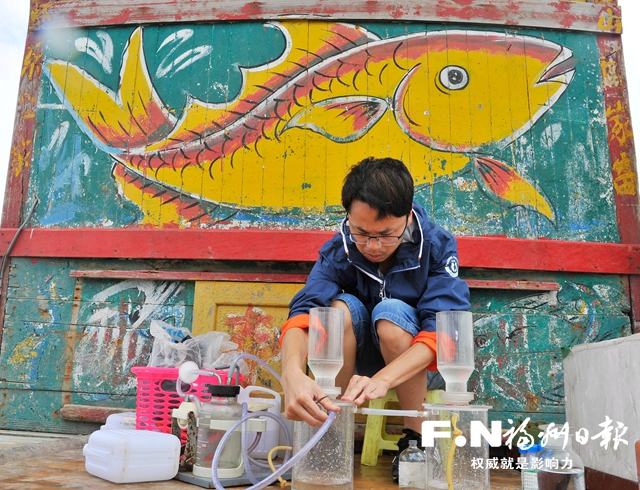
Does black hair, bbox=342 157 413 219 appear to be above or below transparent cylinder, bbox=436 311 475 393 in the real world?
above

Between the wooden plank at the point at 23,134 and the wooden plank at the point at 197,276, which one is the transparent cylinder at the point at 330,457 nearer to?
the wooden plank at the point at 197,276

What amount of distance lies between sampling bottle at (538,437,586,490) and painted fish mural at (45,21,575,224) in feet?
6.58

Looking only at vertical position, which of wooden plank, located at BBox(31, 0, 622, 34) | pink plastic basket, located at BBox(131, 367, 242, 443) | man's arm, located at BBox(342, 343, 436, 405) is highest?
wooden plank, located at BBox(31, 0, 622, 34)

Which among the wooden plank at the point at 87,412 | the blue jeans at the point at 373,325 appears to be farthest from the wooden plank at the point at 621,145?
the wooden plank at the point at 87,412

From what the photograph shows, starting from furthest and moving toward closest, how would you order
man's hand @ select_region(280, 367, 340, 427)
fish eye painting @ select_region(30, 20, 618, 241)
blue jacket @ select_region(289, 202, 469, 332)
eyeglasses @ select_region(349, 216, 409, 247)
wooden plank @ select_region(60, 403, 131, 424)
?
fish eye painting @ select_region(30, 20, 618, 241) → wooden plank @ select_region(60, 403, 131, 424) → blue jacket @ select_region(289, 202, 469, 332) → eyeglasses @ select_region(349, 216, 409, 247) → man's hand @ select_region(280, 367, 340, 427)

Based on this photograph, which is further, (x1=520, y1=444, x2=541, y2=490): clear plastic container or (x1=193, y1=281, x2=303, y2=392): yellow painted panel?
(x1=193, y1=281, x2=303, y2=392): yellow painted panel

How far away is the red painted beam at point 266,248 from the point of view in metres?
3.03

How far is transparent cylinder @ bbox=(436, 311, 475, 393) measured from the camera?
156 centimetres

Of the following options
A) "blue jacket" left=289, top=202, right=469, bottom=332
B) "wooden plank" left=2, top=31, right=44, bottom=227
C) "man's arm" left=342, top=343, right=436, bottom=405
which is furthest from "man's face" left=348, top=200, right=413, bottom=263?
"wooden plank" left=2, top=31, right=44, bottom=227

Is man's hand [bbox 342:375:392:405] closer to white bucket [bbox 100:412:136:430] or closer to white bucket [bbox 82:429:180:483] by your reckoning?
white bucket [bbox 82:429:180:483]

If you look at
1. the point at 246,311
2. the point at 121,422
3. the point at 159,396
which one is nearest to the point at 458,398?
the point at 159,396

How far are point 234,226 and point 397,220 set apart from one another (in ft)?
5.12

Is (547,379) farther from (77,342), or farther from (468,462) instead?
(77,342)

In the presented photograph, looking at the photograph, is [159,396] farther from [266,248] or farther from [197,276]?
[266,248]
